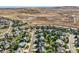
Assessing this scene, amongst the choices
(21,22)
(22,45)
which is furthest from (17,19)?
(22,45)

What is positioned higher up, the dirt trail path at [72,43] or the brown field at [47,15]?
the brown field at [47,15]

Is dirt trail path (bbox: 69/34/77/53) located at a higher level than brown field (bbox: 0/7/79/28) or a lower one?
lower

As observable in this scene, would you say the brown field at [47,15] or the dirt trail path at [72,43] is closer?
the dirt trail path at [72,43]

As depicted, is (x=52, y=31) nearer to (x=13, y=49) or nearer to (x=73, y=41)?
(x=73, y=41)

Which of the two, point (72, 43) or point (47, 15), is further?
point (47, 15)

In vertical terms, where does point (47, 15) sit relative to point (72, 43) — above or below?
above

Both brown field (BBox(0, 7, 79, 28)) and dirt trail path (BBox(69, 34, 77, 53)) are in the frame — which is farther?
brown field (BBox(0, 7, 79, 28))
